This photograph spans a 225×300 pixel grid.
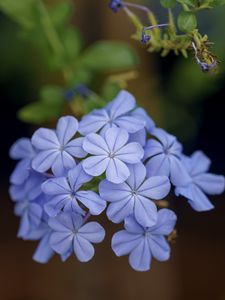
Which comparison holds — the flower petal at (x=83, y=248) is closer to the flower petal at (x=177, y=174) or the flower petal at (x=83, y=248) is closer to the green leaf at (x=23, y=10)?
the flower petal at (x=177, y=174)

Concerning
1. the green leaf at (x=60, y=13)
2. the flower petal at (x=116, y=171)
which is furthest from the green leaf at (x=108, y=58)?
the flower petal at (x=116, y=171)

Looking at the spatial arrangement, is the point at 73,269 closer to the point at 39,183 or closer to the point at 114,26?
the point at 114,26

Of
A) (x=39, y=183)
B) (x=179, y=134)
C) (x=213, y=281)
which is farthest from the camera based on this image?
(x=213, y=281)

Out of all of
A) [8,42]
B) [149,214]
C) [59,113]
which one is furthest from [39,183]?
[8,42]

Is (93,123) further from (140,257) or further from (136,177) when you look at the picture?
(140,257)

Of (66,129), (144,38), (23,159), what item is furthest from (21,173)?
(144,38)
